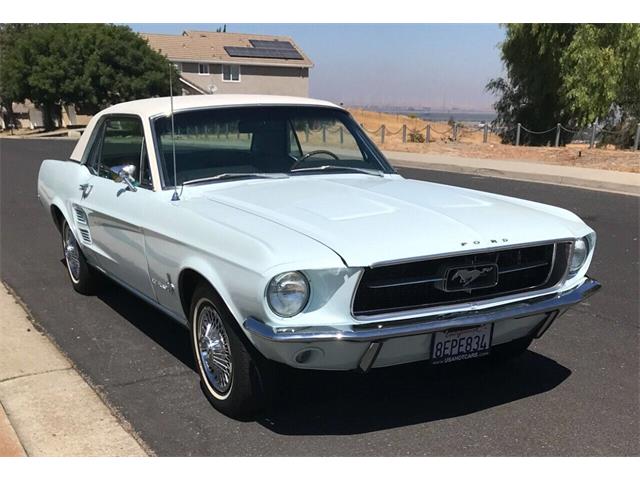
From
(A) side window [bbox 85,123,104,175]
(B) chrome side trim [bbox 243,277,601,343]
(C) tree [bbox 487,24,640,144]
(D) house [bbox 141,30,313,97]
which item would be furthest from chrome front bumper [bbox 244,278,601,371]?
(D) house [bbox 141,30,313,97]

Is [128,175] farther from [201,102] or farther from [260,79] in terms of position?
[260,79]

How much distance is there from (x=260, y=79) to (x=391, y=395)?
5338 cm

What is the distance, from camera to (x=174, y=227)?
12.2 feet

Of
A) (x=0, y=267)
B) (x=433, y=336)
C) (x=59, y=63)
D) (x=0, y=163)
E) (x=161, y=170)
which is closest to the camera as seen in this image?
(x=433, y=336)

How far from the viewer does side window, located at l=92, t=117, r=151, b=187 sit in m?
4.40

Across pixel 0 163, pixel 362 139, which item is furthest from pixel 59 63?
pixel 362 139

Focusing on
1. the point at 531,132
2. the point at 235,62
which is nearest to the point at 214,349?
the point at 531,132

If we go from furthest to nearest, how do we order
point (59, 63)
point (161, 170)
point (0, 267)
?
point (59, 63) < point (0, 267) < point (161, 170)

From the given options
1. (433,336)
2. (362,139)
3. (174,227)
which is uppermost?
(362,139)

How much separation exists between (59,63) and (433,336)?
45175 millimetres

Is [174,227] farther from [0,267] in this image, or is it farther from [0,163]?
[0,163]

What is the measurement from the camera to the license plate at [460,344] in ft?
10.6

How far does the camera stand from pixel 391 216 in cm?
345

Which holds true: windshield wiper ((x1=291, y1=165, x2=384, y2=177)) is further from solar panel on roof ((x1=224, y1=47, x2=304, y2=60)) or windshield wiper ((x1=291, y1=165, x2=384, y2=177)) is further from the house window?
solar panel on roof ((x1=224, y1=47, x2=304, y2=60))
